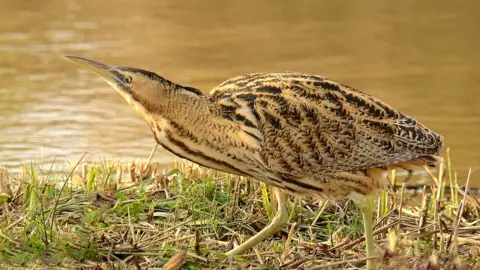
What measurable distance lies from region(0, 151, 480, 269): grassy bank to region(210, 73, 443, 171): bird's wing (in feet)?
0.79

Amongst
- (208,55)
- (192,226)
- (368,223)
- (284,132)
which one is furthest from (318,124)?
(208,55)

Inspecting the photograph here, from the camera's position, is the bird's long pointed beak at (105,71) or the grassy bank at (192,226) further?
the grassy bank at (192,226)

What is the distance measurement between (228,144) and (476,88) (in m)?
4.72

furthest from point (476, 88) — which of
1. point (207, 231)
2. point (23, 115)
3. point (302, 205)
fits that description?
point (207, 231)

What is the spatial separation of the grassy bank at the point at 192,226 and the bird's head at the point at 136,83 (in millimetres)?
489

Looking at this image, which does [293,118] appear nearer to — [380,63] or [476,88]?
[476,88]

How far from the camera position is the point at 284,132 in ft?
11.0

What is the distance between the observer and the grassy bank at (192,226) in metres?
3.26

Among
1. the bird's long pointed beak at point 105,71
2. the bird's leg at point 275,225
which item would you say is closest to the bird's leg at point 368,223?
the bird's leg at point 275,225

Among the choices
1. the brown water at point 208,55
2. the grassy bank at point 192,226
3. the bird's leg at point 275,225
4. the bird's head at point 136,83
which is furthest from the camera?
the brown water at point 208,55

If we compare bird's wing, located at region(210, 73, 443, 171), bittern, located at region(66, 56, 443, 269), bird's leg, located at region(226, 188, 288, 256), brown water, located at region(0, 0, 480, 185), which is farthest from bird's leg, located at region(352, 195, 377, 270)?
brown water, located at region(0, 0, 480, 185)

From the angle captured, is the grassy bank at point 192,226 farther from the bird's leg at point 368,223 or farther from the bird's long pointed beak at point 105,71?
the bird's long pointed beak at point 105,71

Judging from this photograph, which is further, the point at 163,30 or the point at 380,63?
the point at 163,30

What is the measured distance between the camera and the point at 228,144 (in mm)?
3244
